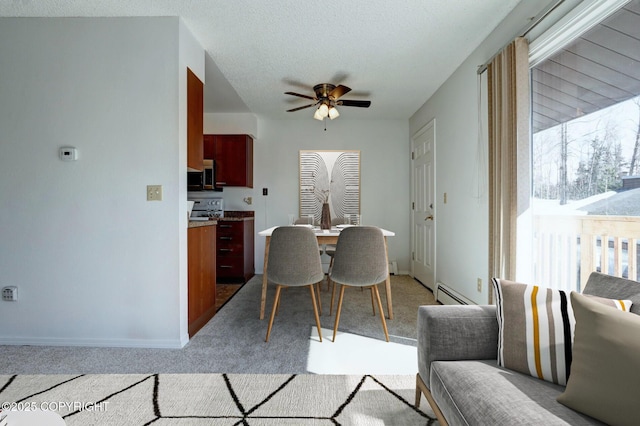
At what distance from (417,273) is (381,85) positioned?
8.58 feet

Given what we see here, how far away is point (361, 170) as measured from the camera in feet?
15.6

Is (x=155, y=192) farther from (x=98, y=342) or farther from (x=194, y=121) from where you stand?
(x=98, y=342)

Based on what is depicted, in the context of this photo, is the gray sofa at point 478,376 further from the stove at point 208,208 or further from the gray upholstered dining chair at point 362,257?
the stove at point 208,208

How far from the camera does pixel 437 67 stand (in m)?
3.04

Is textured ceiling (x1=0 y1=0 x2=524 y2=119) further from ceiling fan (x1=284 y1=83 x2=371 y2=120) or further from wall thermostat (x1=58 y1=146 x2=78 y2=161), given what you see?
wall thermostat (x1=58 y1=146 x2=78 y2=161)

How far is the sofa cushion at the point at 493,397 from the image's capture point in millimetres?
869

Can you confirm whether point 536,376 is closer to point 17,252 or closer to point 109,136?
point 109,136

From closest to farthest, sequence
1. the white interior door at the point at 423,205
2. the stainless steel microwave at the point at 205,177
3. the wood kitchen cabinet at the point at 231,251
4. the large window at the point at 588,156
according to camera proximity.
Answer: the large window at the point at 588,156
the white interior door at the point at 423,205
the wood kitchen cabinet at the point at 231,251
the stainless steel microwave at the point at 205,177

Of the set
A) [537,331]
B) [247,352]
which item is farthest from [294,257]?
[537,331]

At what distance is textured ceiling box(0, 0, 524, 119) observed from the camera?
6.95 feet

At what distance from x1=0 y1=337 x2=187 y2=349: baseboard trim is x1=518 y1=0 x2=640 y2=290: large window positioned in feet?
8.73

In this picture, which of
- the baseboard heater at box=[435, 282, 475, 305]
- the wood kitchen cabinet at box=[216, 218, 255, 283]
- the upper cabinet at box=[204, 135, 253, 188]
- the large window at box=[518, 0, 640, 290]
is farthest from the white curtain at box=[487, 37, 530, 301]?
the upper cabinet at box=[204, 135, 253, 188]

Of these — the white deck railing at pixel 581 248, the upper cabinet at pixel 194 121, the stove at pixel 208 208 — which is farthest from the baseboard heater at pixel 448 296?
the stove at pixel 208 208

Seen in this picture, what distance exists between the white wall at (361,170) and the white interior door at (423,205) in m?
0.23
